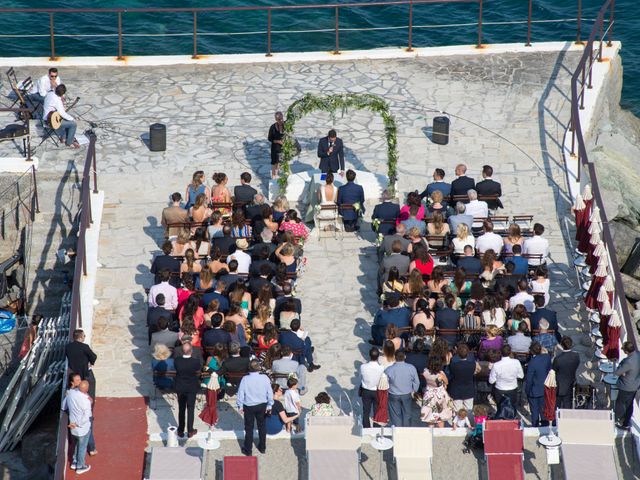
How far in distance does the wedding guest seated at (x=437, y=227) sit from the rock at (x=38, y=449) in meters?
7.51

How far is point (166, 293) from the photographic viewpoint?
2400cm

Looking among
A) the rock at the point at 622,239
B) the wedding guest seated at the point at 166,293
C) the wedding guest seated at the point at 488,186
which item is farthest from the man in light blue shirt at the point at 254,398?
the rock at the point at 622,239

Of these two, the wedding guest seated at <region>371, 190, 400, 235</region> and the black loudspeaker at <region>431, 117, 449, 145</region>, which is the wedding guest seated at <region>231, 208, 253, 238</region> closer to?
the wedding guest seated at <region>371, 190, 400, 235</region>

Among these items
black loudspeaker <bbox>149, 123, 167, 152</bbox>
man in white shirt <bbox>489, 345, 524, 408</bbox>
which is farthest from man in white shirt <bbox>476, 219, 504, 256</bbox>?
black loudspeaker <bbox>149, 123, 167, 152</bbox>

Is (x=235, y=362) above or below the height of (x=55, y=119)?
below

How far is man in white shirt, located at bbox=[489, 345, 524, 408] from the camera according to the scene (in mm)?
22250

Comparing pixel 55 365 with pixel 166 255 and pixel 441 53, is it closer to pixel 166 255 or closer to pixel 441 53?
pixel 166 255

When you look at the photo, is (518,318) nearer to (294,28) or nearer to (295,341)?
(295,341)

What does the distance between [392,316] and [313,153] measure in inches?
292

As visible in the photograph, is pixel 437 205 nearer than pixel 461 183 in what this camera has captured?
Yes

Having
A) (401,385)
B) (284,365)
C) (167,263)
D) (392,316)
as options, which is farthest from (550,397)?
(167,263)

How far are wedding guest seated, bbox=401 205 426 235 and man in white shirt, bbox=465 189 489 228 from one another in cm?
107

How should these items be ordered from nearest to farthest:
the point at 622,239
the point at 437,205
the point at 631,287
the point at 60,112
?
the point at 437,205
the point at 631,287
the point at 60,112
the point at 622,239

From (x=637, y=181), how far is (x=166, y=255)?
13076 mm
